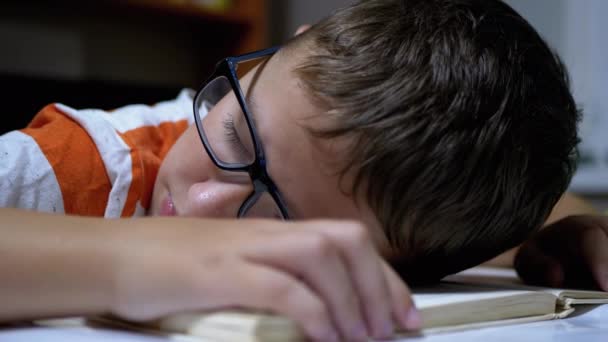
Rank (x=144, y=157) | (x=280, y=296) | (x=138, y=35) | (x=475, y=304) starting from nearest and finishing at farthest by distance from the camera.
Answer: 1. (x=280, y=296)
2. (x=475, y=304)
3. (x=144, y=157)
4. (x=138, y=35)

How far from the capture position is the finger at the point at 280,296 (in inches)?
15.5

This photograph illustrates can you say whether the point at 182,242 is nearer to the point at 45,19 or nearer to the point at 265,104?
the point at 265,104

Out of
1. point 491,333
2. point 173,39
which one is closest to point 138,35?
point 173,39

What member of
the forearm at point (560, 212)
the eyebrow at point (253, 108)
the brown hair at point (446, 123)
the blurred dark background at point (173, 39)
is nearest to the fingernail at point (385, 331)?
the brown hair at point (446, 123)

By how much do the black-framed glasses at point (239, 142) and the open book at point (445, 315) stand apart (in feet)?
0.52

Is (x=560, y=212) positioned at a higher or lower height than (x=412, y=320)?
lower

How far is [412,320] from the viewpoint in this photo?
432 mm

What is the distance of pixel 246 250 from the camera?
41cm

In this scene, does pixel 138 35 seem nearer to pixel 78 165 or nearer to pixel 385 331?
pixel 78 165

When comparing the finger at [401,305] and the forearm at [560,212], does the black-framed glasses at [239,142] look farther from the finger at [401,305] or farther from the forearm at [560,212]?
the forearm at [560,212]

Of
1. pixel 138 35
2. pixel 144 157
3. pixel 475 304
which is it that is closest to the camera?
pixel 475 304

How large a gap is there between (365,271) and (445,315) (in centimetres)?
10

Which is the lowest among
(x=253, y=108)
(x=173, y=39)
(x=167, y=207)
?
(x=173, y=39)

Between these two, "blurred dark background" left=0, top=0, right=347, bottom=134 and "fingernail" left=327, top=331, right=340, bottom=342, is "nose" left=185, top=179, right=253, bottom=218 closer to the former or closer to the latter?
"fingernail" left=327, top=331, right=340, bottom=342
